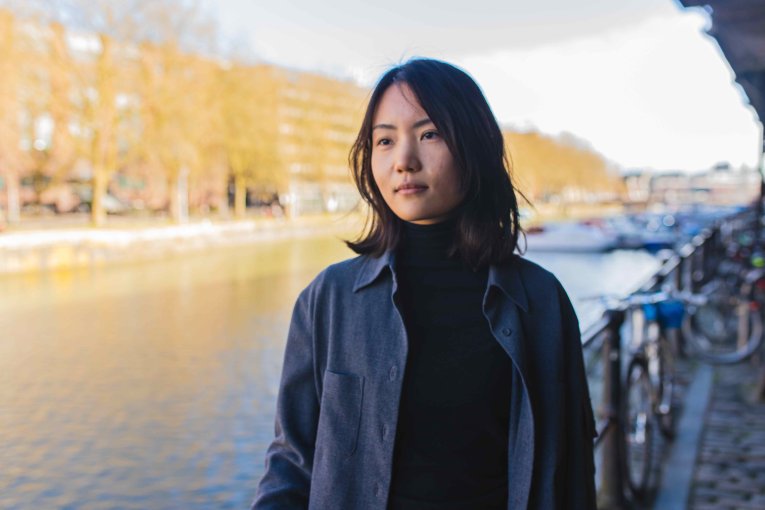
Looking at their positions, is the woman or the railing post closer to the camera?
the woman

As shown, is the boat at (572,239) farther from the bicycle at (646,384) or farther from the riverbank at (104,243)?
the bicycle at (646,384)

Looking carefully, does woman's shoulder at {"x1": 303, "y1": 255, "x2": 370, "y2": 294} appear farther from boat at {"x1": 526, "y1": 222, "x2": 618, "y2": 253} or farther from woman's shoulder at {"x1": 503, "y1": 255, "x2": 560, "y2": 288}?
boat at {"x1": 526, "y1": 222, "x2": 618, "y2": 253}

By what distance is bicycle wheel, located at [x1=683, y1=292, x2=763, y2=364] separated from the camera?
729 centimetres

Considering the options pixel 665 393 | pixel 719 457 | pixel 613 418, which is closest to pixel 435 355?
pixel 613 418

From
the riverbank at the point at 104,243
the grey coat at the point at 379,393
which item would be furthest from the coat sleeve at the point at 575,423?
the riverbank at the point at 104,243

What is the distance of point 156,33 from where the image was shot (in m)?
32.7

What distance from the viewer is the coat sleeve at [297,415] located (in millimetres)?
1642

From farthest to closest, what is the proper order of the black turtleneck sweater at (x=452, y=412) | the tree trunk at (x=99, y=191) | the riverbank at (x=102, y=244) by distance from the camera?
the tree trunk at (x=99, y=191), the riverbank at (x=102, y=244), the black turtleneck sweater at (x=452, y=412)

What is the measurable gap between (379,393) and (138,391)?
24.3 feet

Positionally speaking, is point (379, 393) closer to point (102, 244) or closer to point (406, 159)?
point (406, 159)

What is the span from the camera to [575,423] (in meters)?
1.62

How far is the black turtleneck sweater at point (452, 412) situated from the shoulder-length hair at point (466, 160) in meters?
0.11

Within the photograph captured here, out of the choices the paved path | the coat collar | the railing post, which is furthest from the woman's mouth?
the paved path

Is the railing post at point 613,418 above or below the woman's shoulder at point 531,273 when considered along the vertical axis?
below
